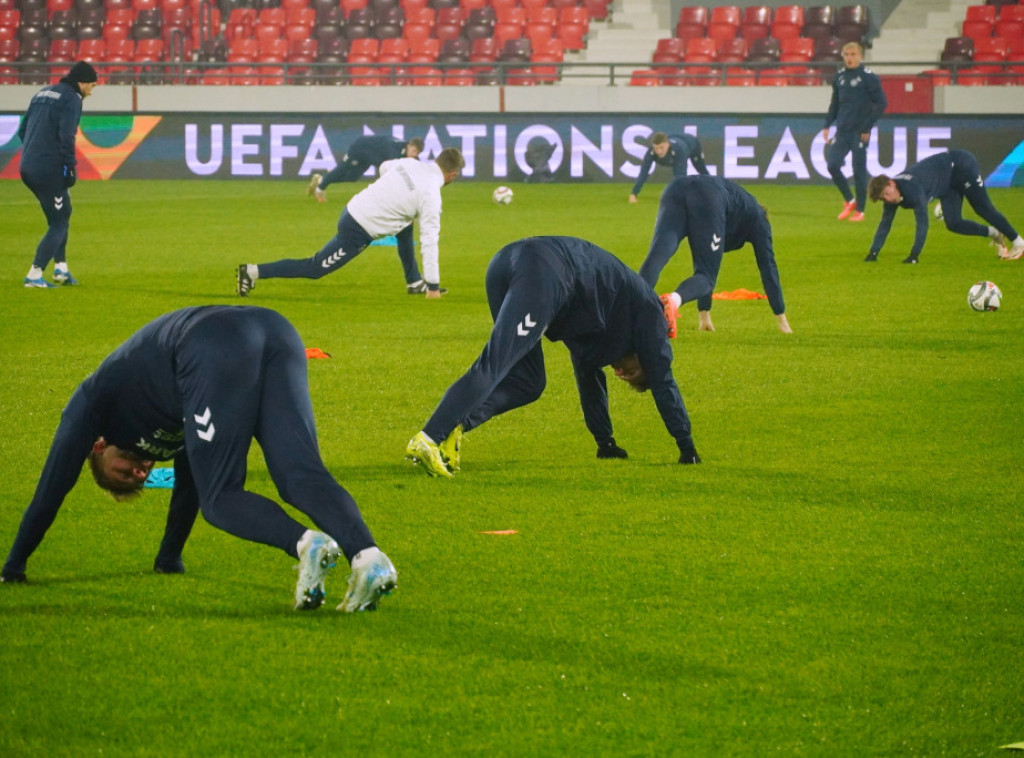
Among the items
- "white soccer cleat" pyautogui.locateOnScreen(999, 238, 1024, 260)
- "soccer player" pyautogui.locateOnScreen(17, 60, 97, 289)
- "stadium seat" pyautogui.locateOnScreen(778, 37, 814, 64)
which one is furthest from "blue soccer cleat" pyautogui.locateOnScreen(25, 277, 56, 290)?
"stadium seat" pyautogui.locateOnScreen(778, 37, 814, 64)

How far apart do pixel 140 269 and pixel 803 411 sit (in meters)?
9.39

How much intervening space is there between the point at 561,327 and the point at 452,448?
822 mm

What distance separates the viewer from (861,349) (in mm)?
11734

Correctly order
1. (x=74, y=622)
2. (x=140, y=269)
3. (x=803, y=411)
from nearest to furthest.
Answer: (x=74, y=622), (x=803, y=411), (x=140, y=269)

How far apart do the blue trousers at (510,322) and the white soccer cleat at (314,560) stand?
2.14 metres

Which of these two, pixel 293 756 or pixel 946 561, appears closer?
pixel 293 756

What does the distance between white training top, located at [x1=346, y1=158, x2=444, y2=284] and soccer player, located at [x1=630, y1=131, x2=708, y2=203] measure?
Result: 36.2 feet

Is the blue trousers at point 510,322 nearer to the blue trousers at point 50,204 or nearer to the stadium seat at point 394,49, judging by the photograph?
the blue trousers at point 50,204

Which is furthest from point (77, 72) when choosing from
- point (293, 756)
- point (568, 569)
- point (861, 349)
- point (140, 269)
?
point (293, 756)

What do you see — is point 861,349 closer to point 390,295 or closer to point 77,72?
point 390,295

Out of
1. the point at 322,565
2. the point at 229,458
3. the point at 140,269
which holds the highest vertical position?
the point at 229,458

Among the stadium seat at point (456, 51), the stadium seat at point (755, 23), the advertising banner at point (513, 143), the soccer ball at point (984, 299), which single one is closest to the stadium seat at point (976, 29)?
the stadium seat at point (755, 23)

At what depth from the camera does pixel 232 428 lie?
4.87 metres

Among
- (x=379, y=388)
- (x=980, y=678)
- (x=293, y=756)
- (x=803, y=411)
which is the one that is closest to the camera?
(x=293, y=756)
